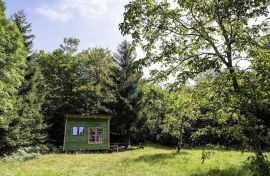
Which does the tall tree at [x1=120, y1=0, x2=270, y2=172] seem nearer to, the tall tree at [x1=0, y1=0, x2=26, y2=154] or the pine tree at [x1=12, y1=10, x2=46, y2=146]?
the tall tree at [x1=0, y1=0, x2=26, y2=154]

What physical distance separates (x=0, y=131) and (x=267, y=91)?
79.0 ft

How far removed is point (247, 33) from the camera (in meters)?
6.14

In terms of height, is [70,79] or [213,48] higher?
[70,79]

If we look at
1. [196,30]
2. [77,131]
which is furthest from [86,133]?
[196,30]

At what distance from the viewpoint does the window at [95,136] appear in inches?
1119

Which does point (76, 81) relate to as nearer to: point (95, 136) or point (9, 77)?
point (95, 136)

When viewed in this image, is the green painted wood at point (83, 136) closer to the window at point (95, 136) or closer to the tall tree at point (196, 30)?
the window at point (95, 136)

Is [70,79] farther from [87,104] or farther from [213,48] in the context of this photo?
[213,48]

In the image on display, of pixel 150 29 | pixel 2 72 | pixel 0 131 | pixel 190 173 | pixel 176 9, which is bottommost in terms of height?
pixel 190 173

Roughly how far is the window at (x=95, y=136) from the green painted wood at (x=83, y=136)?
33cm

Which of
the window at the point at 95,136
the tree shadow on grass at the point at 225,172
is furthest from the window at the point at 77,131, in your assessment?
the tree shadow on grass at the point at 225,172

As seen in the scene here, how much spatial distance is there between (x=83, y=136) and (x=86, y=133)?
1.50 feet

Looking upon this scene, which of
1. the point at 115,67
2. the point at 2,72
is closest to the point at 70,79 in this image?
the point at 115,67

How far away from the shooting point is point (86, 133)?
→ 92.8 ft
